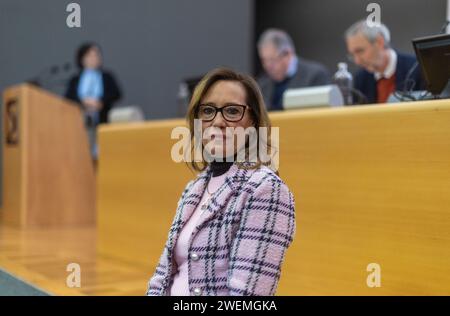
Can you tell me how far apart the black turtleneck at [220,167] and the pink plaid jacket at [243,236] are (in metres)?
0.02

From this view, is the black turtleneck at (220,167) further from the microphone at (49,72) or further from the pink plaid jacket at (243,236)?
the microphone at (49,72)

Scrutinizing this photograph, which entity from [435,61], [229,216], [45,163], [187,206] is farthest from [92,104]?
[229,216]

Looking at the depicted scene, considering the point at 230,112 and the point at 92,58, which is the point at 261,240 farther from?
the point at 92,58

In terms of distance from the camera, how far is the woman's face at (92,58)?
15.3 ft

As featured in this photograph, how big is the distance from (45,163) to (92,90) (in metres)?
0.74

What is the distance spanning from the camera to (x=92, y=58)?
4.66 metres

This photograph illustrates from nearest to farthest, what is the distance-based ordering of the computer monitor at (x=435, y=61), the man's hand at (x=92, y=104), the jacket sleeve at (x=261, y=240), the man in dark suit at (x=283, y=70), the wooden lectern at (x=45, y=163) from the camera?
the jacket sleeve at (x=261, y=240) → the computer monitor at (x=435, y=61) → the man in dark suit at (x=283, y=70) → the wooden lectern at (x=45, y=163) → the man's hand at (x=92, y=104)

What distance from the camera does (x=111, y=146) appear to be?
3.22m

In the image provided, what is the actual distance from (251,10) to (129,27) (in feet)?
4.64

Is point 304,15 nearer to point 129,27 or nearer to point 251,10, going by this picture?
point 251,10

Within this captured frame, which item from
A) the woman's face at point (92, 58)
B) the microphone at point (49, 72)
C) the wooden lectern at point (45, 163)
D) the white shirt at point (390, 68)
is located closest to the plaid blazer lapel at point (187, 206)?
the white shirt at point (390, 68)

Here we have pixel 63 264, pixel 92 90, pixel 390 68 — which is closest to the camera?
pixel 390 68

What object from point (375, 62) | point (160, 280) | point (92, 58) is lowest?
point (160, 280)

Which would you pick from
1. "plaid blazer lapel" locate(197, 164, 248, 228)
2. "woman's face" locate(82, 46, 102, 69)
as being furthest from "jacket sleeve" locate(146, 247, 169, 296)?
"woman's face" locate(82, 46, 102, 69)
